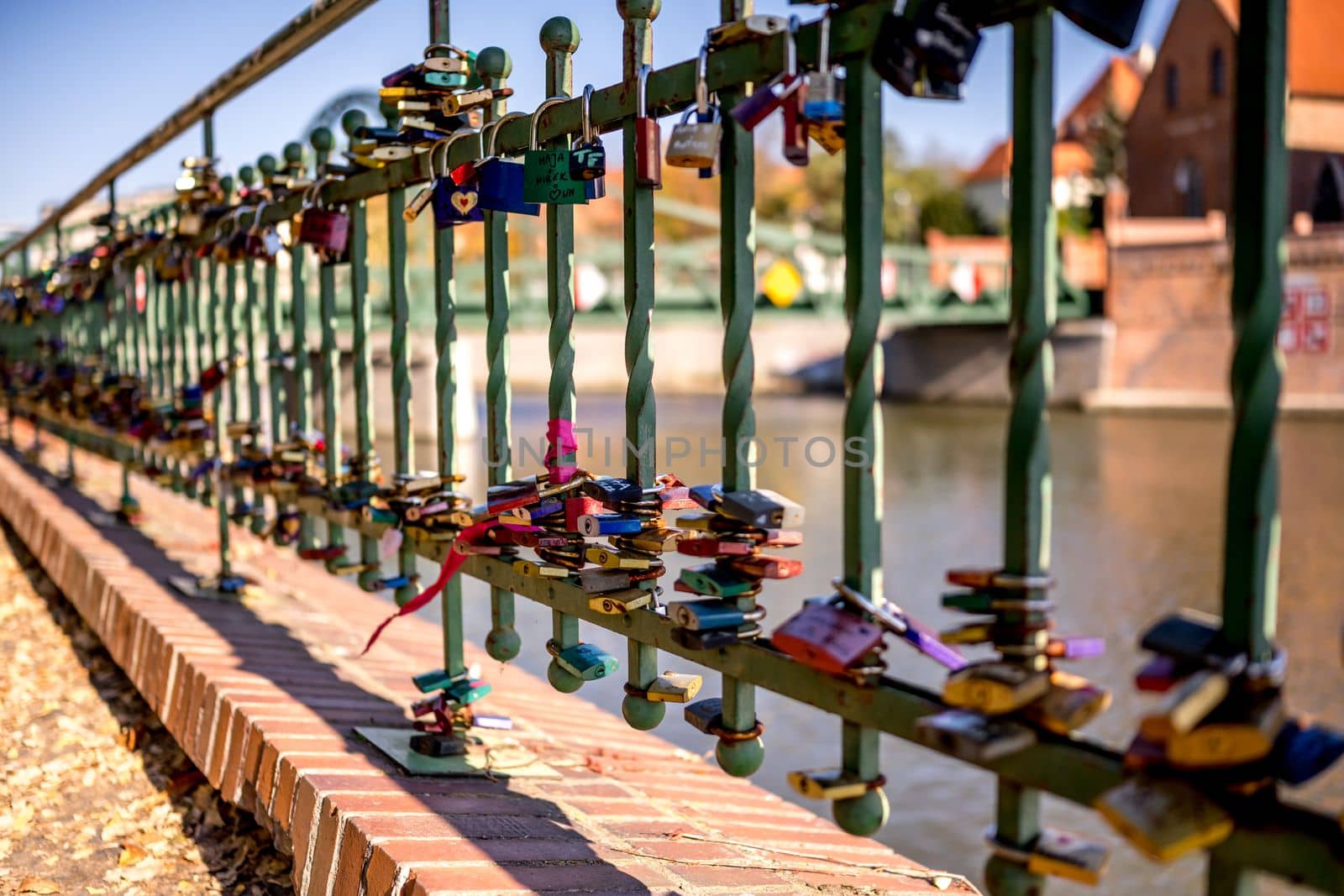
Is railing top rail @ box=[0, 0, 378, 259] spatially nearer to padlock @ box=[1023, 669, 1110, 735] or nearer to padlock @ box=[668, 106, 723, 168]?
padlock @ box=[668, 106, 723, 168]

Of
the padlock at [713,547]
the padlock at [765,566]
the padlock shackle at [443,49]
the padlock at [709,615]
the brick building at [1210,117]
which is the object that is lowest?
the padlock at [709,615]

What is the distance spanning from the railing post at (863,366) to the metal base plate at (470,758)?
0.86 m

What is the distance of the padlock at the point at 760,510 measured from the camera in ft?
4.52

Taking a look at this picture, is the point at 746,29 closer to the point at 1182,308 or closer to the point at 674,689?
the point at 674,689

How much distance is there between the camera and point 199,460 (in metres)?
3.88

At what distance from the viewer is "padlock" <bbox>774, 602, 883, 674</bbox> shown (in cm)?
126

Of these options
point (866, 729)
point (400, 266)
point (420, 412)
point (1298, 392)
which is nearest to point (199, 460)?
point (400, 266)

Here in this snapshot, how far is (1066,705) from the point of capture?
107 cm

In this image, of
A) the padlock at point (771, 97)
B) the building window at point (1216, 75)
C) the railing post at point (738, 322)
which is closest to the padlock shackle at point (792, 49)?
the padlock at point (771, 97)

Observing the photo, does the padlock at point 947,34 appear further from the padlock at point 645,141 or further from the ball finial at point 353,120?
the ball finial at point 353,120

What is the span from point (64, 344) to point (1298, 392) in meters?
29.6

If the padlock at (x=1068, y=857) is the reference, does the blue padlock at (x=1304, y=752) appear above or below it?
above

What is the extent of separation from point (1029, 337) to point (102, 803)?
78.8 inches

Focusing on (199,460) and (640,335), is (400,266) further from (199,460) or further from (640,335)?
(199,460)
